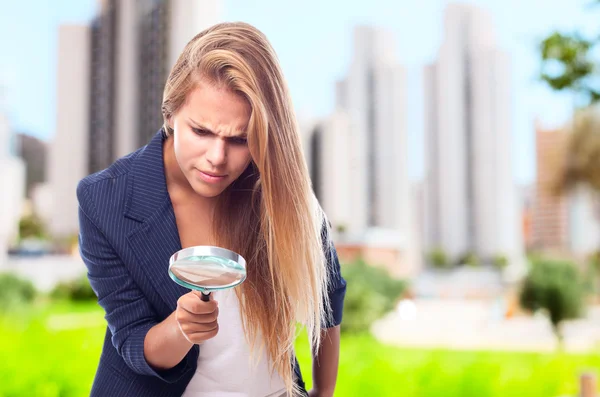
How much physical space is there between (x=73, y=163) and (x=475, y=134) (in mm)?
14616

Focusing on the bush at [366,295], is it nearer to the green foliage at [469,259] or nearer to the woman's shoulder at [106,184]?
the woman's shoulder at [106,184]

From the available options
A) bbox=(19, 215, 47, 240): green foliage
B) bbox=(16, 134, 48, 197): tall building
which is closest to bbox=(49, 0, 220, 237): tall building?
bbox=(16, 134, 48, 197): tall building

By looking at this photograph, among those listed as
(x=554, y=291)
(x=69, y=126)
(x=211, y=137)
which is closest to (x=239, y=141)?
(x=211, y=137)

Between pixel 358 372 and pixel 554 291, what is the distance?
5051mm

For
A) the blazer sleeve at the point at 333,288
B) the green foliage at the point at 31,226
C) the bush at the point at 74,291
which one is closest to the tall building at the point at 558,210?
the bush at the point at 74,291

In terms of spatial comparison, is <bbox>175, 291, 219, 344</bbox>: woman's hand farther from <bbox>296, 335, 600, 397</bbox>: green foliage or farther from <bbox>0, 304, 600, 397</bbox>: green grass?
<bbox>296, 335, 600, 397</bbox>: green foliage

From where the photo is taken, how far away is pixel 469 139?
77.3ft

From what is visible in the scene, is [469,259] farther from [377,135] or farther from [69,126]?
[69,126]

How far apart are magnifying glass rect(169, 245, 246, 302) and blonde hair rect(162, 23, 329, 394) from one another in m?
0.17

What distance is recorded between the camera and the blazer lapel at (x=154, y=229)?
715mm

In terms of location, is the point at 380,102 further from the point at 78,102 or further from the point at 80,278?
the point at 80,278

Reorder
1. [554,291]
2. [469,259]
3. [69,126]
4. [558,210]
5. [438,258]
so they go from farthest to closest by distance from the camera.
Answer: [558,210], [438,258], [469,259], [69,126], [554,291]

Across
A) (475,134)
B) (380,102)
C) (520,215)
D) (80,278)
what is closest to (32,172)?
(80,278)

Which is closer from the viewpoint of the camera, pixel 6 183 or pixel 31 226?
pixel 6 183
